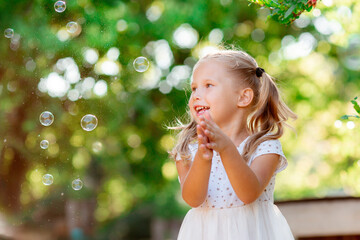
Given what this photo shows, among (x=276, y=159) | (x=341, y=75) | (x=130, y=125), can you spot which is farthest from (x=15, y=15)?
(x=341, y=75)

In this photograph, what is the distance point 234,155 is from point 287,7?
1.87 ft

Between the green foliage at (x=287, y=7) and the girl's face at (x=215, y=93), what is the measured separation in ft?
0.90

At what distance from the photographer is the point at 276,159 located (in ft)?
6.37

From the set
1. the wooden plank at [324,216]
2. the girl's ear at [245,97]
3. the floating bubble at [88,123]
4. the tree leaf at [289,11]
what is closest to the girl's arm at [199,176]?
the girl's ear at [245,97]

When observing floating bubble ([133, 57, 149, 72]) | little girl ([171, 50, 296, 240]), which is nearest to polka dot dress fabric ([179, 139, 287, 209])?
little girl ([171, 50, 296, 240])

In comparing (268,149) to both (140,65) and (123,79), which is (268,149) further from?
(123,79)

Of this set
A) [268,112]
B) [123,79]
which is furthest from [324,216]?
[123,79]

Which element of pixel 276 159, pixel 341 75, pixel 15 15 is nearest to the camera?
pixel 276 159

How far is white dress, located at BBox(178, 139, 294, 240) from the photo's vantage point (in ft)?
6.19

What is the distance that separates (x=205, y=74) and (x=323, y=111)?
7380 millimetres

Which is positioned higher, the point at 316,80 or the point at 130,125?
the point at 316,80

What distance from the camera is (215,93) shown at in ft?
6.53

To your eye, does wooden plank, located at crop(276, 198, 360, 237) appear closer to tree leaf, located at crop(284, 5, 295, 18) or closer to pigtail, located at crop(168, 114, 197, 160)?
pigtail, located at crop(168, 114, 197, 160)

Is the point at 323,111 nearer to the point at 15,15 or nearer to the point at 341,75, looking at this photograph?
the point at 341,75
